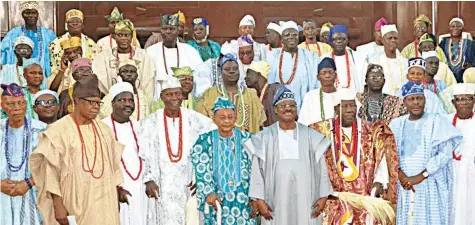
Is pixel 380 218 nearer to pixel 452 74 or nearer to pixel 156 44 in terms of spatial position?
pixel 452 74

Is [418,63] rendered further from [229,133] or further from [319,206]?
[229,133]

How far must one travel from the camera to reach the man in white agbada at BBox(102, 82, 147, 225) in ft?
38.6

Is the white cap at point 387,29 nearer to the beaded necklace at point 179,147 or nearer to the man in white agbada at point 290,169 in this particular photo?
the man in white agbada at point 290,169

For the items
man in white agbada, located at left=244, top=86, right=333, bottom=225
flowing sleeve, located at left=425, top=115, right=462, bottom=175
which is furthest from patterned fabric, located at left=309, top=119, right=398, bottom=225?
flowing sleeve, located at left=425, top=115, right=462, bottom=175

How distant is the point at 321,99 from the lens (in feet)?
41.2

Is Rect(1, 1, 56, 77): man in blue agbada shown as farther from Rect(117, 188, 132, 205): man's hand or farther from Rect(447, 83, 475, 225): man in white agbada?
Rect(447, 83, 475, 225): man in white agbada

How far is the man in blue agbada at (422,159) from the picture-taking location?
12.0 m

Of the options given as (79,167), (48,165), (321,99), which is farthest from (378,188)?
(48,165)

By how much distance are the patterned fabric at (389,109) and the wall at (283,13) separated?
3422 millimetres

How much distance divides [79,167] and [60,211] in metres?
0.49

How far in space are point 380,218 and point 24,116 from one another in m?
3.77

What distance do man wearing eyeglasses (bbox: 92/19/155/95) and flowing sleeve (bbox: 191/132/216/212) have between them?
6.09 feet

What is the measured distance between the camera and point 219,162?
444 inches

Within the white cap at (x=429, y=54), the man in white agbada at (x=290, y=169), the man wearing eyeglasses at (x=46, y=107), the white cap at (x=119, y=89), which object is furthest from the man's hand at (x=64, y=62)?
the white cap at (x=429, y=54)
